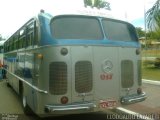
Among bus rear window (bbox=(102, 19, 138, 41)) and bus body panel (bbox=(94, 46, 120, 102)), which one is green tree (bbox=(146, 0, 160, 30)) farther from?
bus body panel (bbox=(94, 46, 120, 102))

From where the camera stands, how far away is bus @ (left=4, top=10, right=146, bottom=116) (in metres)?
8.16

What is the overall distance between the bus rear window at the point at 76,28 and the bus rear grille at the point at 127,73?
97cm

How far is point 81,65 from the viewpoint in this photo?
841 cm

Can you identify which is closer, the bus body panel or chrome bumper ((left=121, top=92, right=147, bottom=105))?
the bus body panel

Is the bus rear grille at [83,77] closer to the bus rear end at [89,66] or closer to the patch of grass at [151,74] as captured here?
the bus rear end at [89,66]

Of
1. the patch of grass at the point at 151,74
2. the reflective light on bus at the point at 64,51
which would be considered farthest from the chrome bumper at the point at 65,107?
the patch of grass at the point at 151,74

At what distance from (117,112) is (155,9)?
4167mm

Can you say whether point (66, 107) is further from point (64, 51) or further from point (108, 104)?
point (64, 51)

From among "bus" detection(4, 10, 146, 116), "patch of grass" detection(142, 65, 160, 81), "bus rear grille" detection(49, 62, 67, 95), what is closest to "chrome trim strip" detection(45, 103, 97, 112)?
"bus" detection(4, 10, 146, 116)

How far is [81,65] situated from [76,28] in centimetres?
95

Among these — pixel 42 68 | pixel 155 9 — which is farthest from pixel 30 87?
pixel 155 9

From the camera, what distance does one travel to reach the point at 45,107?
8.16 metres

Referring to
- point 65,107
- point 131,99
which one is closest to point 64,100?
point 65,107

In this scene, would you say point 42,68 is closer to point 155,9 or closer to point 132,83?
point 132,83
